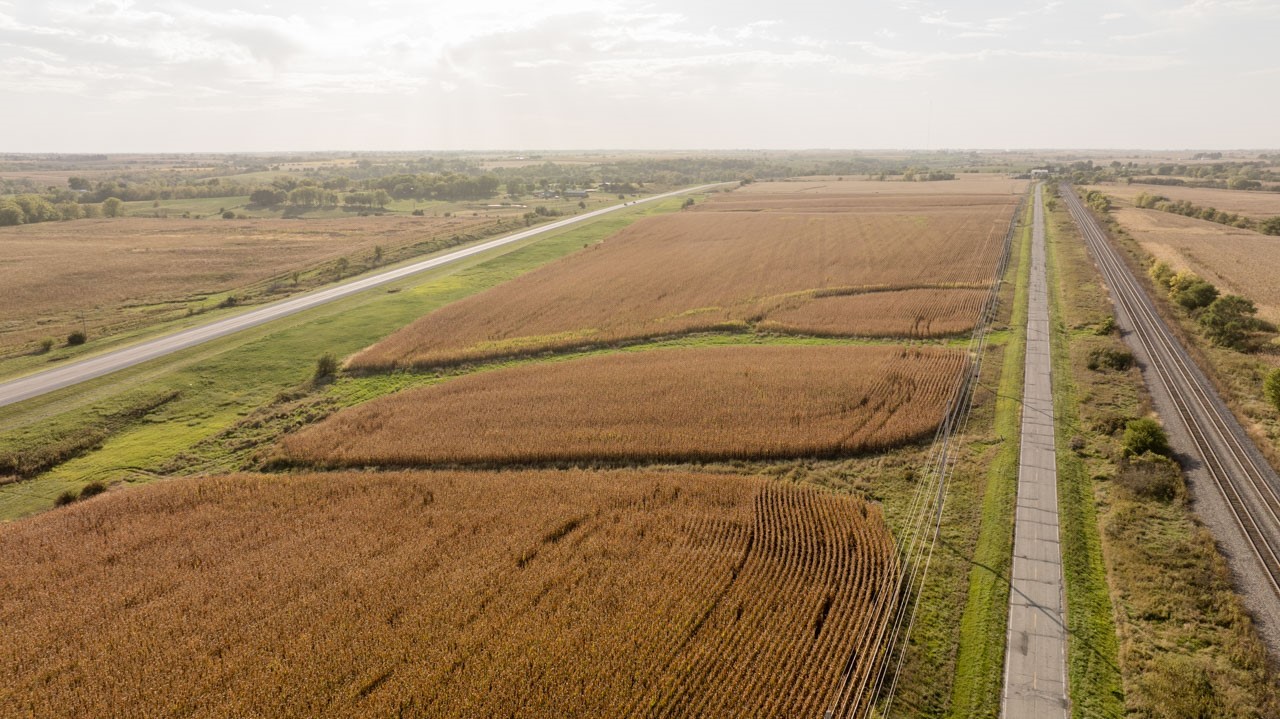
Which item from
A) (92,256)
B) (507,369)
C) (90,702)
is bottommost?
(90,702)

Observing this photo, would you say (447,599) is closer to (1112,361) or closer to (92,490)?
(92,490)

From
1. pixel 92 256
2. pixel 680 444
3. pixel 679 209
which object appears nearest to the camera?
pixel 680 444

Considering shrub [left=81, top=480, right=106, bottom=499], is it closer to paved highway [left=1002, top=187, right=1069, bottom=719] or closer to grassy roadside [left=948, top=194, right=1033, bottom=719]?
grassy roadside [left=948, top=194, right=1033, bottom=719]

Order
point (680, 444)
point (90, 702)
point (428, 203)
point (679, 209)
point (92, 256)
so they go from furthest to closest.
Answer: point (428, 203) < point (679, 209) < point (92, 256) < point (680, 444) < point (90, 702)

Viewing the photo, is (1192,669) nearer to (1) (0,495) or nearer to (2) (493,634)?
(2) (493,634)

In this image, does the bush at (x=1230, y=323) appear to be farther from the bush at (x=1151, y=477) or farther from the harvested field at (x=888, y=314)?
the bush at (x=1151, y=477)

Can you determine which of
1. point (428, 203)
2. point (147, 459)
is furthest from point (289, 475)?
point (428, 203)

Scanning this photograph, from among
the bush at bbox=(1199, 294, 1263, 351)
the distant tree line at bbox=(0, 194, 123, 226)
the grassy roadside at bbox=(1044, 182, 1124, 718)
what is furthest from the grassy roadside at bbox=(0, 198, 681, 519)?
the distant tree line at bbox=(0, 194, 123, 226)
